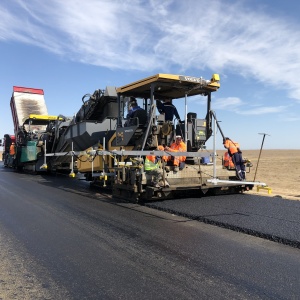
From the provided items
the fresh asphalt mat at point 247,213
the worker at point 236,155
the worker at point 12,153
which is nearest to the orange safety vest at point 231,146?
the worker at point 236,155

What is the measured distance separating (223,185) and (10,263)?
507 centimetres

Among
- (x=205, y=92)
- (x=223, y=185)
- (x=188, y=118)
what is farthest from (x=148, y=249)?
(x=205, y=92)

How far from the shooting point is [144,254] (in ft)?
13.7

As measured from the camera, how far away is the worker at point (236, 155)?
8.18 m

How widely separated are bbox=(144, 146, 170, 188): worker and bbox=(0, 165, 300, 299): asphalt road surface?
467 millimetres

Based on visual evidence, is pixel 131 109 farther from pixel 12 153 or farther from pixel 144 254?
pixel 12 153

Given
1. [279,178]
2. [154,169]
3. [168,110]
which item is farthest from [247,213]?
[279,178]

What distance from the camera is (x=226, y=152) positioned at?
8406mm

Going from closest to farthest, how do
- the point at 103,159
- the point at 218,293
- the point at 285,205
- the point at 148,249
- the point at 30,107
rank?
the point at 218,293, the point at 148,249, the point at 285,205, the point at 103,159, the point at 30,107

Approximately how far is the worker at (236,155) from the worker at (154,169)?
1686mm

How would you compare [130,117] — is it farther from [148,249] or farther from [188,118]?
[148,249]

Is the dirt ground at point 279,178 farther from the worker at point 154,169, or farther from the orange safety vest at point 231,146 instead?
the worker at point 154,169

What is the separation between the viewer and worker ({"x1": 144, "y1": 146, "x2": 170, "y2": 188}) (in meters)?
7.04

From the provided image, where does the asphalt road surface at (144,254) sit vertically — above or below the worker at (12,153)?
below
